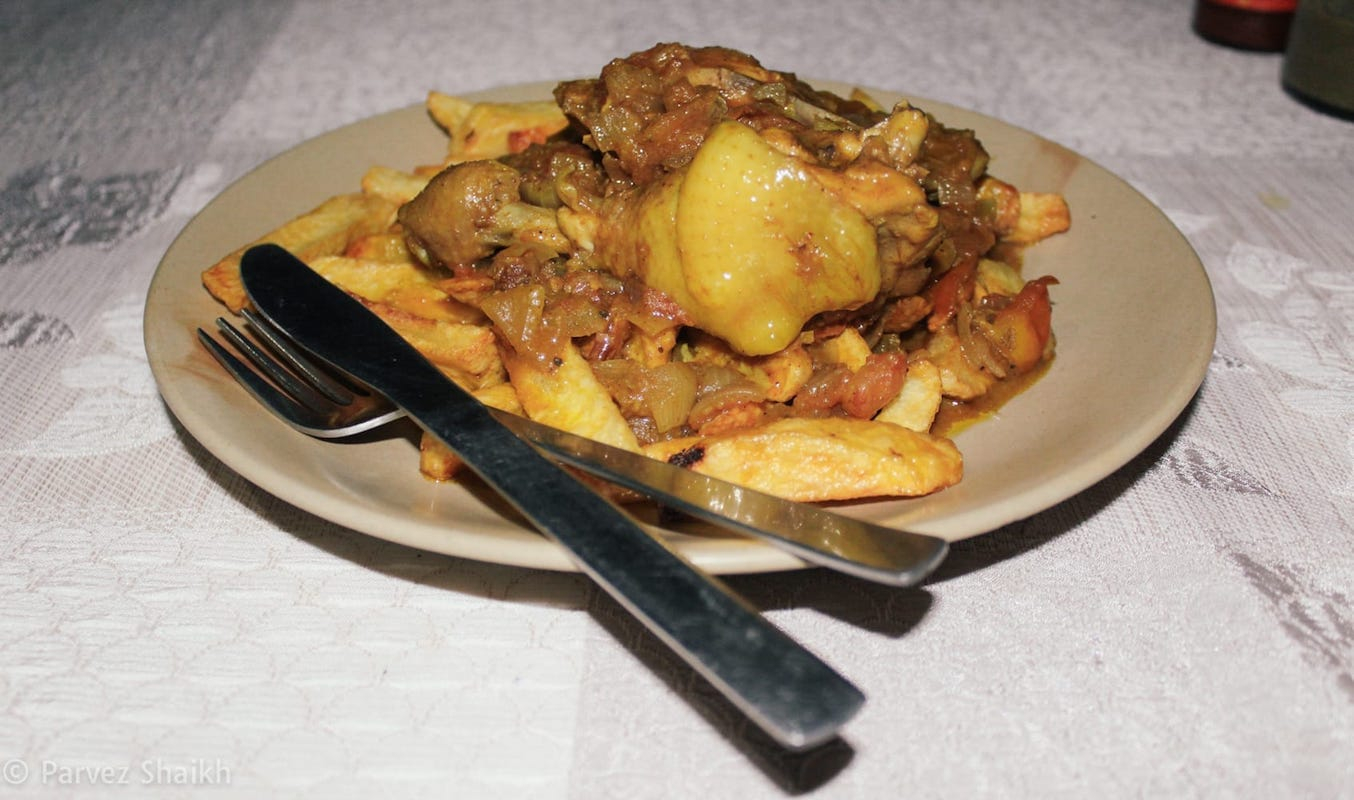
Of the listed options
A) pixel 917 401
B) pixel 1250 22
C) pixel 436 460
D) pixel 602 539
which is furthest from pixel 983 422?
pixel 1250 22

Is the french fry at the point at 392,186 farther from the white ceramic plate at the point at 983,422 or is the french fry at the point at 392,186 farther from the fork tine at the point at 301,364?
the fork tine at the point at 301,364

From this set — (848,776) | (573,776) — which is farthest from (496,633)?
(848,776)

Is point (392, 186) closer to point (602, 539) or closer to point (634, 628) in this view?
point (634, 628)

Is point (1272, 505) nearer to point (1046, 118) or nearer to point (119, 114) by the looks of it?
point (1046, 118)

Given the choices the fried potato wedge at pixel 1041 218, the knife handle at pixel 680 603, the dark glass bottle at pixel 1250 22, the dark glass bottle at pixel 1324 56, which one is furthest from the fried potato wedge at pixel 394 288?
the dark glass bottle at pixel 1250 22

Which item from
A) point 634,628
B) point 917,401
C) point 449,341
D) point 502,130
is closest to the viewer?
point 634,628

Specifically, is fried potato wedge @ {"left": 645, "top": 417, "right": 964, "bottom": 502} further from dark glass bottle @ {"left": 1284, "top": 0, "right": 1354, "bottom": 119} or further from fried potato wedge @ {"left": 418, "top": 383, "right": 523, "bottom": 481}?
dark glass bottle @ {"left": 1284, "top": 0, "right": 1354, "bottom": 119}

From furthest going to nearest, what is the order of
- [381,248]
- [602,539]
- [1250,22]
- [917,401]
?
1. [1250,22]
2. [381,248]
3. [917,401]
4. [602,539]
